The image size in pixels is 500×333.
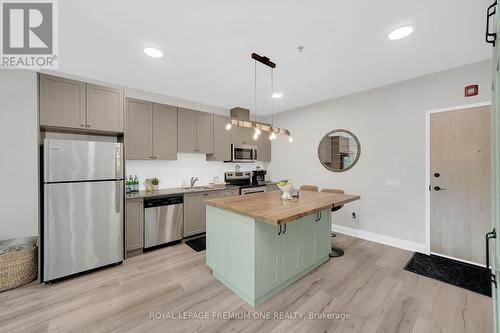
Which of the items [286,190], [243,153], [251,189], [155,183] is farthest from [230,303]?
[243,153]

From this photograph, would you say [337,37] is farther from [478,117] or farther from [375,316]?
[375,316]

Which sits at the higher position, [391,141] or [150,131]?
[150,131]

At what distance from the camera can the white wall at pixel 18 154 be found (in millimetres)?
2564

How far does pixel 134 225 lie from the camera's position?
303 centimetres

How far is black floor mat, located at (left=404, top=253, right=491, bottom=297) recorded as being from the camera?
Result: 229cm

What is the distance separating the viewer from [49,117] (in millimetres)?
2430

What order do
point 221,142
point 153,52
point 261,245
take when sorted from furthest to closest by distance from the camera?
point 221,142
point 153,52
point 261,245

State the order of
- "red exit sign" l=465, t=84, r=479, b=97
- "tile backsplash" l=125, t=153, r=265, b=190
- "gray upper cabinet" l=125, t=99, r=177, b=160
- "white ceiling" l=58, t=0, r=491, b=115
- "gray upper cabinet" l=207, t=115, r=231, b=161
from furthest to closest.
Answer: "gray upper cabinet" l=207, t=115, r=231, b=161
"tile backsplash" l=125, t=153, r=265, b=190
"gray upper cabinet" l=125, t=99, r=177, b=160
"red exit sign" l=465, t=84, r=479, b=97
"white ceiling" l=58, t=0, r=491, b=115

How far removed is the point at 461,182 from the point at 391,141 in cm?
104

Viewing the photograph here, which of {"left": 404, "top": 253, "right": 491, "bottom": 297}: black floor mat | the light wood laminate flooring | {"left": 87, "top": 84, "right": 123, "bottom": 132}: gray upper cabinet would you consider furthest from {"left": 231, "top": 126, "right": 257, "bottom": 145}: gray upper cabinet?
{"left": 404, "top": 253, "right": 491, "bottom": 297}: black floor mat

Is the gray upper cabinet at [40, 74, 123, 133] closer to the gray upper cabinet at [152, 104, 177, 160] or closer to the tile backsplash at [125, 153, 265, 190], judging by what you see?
the gray upper cabinet at [152, 104, 177, 160]

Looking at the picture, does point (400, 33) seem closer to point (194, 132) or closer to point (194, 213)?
point (194, 132)

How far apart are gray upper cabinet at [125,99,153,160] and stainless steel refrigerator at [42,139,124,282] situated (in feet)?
1.70

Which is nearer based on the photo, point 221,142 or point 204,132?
point 204,132
